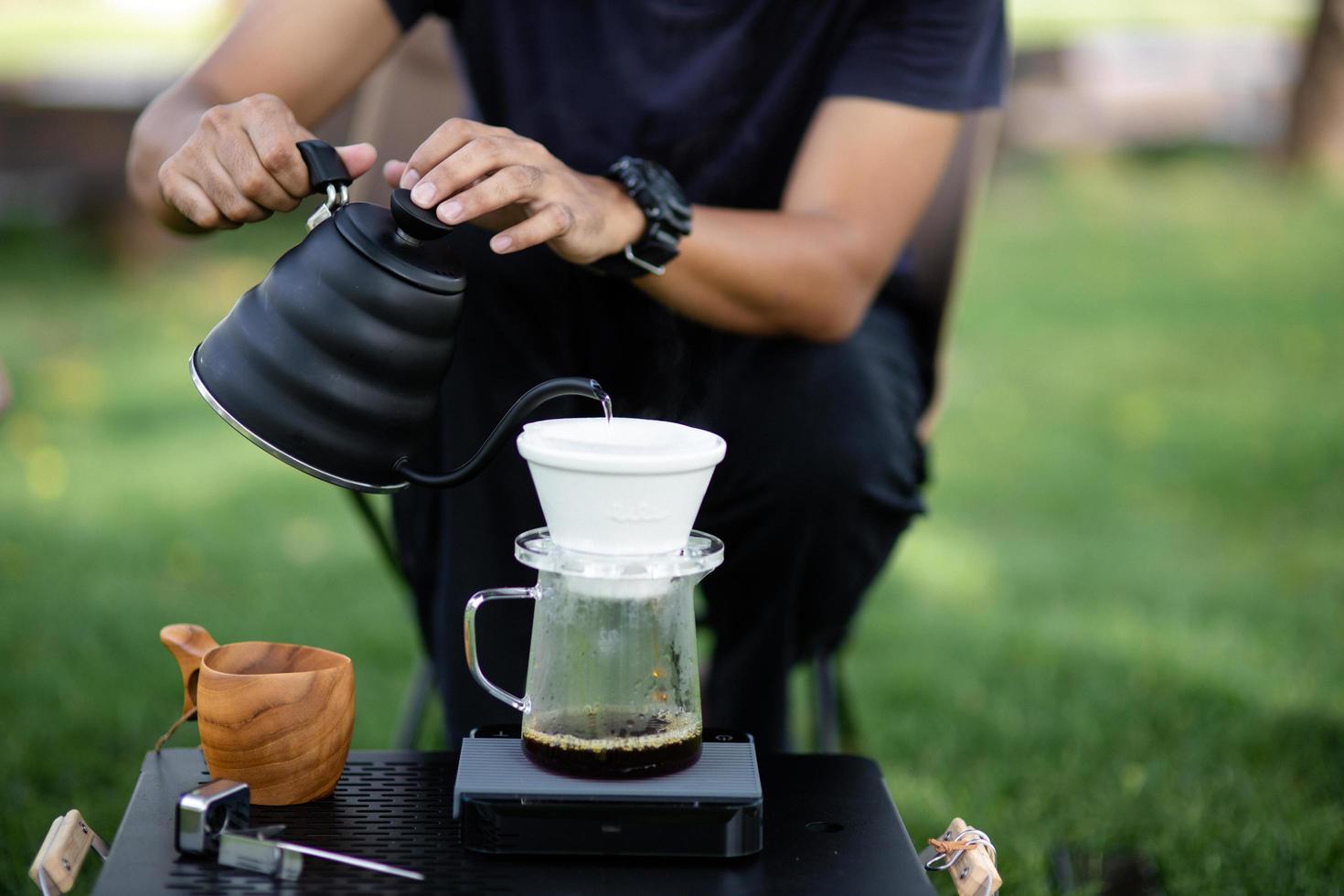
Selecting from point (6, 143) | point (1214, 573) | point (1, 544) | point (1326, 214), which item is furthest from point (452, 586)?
point (1326, 214)

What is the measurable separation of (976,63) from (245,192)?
3.65ft

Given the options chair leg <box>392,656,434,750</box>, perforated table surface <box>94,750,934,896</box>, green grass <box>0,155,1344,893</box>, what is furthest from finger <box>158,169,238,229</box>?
green grass <box>0,155,1344,893</box>

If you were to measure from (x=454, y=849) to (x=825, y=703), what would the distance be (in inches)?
40.4

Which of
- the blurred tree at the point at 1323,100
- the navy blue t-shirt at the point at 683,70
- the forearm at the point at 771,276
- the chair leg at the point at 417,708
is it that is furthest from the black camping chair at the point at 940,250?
the blurred tree at the point at 1323,100

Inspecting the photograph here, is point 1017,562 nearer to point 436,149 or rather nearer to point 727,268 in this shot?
point 727,268

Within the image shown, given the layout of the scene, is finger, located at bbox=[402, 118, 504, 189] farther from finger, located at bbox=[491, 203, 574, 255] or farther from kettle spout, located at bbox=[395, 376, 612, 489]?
kettle spout, located at bbox=[395, 376, 612, 489]

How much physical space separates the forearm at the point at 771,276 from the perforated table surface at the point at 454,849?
64cm

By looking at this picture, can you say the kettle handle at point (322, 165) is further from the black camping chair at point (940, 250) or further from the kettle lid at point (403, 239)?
the black camping chair at point (940, 250)

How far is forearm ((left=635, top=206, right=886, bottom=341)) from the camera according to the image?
181 centimetres

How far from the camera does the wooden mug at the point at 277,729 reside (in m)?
1.36

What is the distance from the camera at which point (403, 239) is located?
54.2 inches

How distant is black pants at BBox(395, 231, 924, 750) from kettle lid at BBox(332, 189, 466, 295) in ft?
1.86

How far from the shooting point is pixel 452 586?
1929mm

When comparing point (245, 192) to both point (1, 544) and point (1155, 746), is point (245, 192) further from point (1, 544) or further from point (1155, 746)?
point (1, 544)
